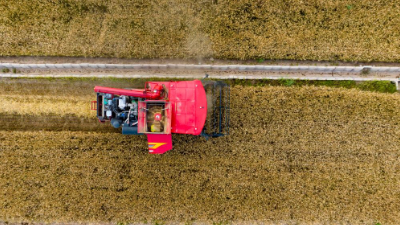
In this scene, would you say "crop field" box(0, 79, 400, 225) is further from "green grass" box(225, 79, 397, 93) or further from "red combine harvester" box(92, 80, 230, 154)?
"red combine harvester" box(92, 80, 230, 154)

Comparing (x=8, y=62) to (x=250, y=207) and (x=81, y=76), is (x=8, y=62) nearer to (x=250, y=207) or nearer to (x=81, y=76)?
(x=81, y=76)

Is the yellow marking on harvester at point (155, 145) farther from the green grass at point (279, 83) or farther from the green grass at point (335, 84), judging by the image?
the green grass at point (335, 84)

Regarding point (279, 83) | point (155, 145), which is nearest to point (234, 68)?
point (279, 83)

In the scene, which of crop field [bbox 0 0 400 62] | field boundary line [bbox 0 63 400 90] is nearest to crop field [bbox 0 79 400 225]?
field boundary line [bbox 0 63 400 90]

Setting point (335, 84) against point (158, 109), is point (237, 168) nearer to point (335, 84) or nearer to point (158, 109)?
point (158, 109)

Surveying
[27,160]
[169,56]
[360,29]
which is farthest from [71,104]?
[360,29]
